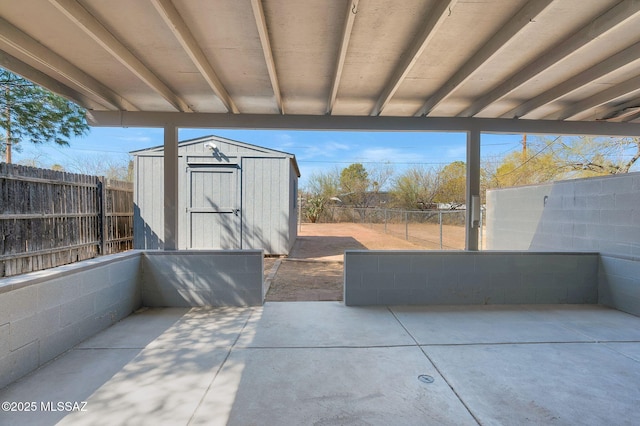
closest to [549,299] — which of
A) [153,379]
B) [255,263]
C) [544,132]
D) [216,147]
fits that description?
[544,132]

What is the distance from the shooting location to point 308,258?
23.5 ft

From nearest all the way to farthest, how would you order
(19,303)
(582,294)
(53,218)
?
(19,303), (582,294), (53,218)

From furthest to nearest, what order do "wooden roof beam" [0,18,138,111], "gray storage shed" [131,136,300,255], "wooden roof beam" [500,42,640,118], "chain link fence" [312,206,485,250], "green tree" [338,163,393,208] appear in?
"green tree" [338,163,393,208], "chain link fence" [312,206,485,250], "gray storage shed" [131,136,300,255], "wooden roof beam" [500,42,640,118], "wooden roof beam" [0,18,138,111]

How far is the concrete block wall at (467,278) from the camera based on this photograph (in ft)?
12.3

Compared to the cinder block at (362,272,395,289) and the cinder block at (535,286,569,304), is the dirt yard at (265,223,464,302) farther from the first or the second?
the cinder block at (535,286,569,304)

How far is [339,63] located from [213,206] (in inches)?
215

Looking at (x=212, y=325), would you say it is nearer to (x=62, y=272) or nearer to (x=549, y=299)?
(x=62, y=272)

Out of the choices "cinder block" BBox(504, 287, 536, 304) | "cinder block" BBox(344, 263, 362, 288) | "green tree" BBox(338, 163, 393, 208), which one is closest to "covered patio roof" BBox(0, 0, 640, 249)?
"cinder block" BBox(504, 287, 536, 304)

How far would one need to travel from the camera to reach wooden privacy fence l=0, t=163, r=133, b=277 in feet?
13.7

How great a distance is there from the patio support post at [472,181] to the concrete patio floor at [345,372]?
3.42 ft

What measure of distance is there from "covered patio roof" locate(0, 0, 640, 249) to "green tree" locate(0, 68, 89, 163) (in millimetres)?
5468

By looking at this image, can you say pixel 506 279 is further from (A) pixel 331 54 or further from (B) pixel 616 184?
(A) pixel 331 54

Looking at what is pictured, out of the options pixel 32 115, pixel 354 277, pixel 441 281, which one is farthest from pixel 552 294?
pixel 32 115

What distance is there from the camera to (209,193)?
7113 millimetres
